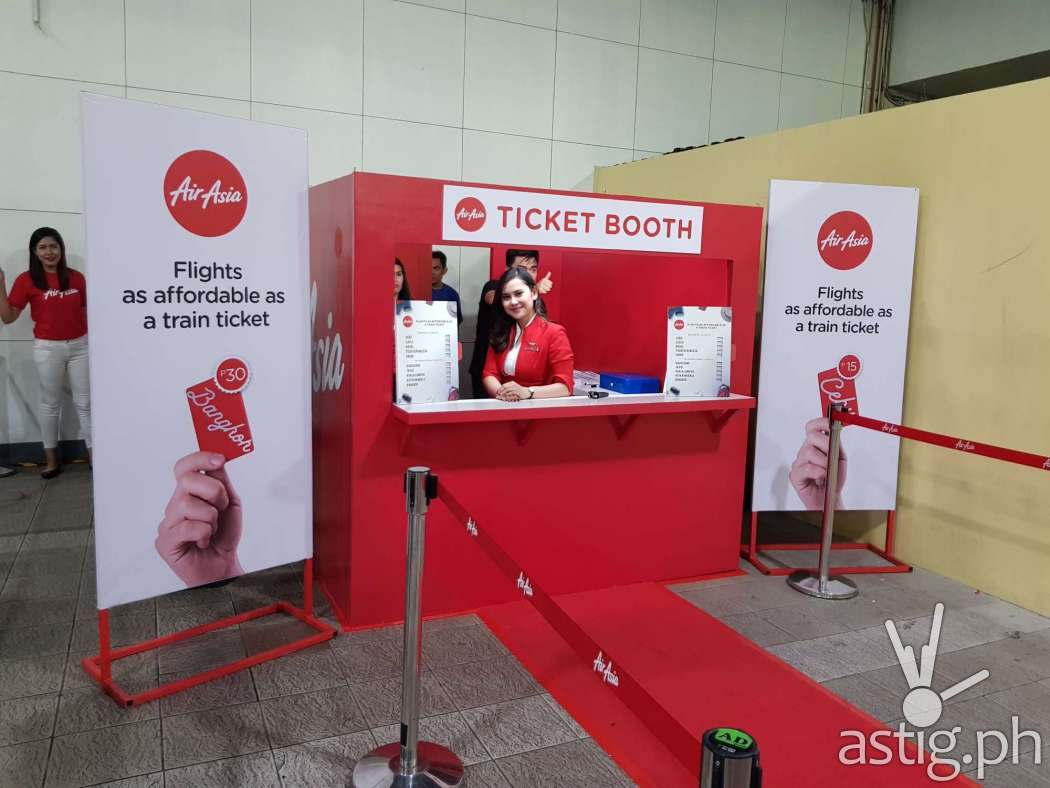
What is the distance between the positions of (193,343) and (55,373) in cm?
354

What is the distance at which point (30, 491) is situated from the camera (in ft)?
17.8

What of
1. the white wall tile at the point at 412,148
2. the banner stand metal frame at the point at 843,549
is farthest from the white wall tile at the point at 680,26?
the banner stand metal frame at the point at 843,549

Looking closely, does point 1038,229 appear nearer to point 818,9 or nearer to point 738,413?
point 738,413

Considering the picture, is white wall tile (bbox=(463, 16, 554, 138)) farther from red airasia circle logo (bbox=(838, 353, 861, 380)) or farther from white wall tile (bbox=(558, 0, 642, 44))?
red airasia circle logo (bbox=(838, 353, 861, 380))

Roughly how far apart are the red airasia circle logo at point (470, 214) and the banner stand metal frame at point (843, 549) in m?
2.27

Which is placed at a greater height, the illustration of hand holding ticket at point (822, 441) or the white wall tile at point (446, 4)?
the white wall tile at point (446, 4)

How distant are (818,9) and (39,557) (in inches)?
332

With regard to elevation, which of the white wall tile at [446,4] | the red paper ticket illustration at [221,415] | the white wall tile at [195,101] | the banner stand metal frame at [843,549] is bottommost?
the banner stand metal frame at [843,549]

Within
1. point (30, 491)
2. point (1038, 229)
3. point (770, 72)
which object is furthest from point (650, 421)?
point (770, 72)

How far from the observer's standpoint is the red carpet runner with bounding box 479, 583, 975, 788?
103 inches

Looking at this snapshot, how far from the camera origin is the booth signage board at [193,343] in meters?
2.73

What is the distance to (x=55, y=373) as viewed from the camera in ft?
18.9

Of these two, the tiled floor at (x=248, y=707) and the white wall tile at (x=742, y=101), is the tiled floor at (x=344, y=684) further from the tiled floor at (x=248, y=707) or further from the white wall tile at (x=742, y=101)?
the white wall tile at (x=742, y=101)

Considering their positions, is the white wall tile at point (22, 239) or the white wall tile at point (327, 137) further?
the white wall tile at point (327, 137)
